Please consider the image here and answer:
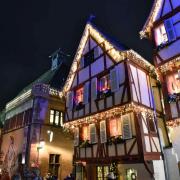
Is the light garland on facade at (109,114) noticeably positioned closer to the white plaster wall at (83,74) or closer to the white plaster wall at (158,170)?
the white plaster wall at (158,170)

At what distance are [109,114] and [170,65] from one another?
16.7 feet

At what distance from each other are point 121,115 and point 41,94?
34.4 feet

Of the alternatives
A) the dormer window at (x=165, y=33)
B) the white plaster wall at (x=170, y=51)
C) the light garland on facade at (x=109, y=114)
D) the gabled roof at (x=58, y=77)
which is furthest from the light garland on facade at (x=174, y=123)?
the gabled roof at (x=58, y=77)

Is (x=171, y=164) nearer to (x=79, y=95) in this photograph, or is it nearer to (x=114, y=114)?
(x=114, y=114)

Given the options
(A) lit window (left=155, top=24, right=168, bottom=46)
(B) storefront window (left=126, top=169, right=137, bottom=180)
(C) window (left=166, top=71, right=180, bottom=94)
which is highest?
(A) lit window (left=155, top=24, right=168, bottom=46)

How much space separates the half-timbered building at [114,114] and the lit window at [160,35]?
1.70 m

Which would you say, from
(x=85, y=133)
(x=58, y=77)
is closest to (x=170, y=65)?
(x=85, y=133)

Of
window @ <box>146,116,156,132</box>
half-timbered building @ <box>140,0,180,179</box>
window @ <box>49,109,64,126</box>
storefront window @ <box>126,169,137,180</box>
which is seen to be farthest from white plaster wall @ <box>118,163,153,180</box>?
window @ <box>49,109,64,126</box>

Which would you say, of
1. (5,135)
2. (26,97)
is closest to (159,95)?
(26,97)

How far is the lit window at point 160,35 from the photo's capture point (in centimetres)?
1403

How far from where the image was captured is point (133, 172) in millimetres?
13375

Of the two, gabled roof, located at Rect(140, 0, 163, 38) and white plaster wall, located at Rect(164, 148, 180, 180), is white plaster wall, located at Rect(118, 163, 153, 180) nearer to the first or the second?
white plaster wall, located at Rect(164, 148, 180, 180)

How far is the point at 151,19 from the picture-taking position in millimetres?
15000

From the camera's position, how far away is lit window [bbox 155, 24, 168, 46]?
552 inches
